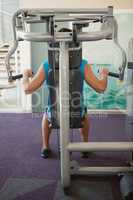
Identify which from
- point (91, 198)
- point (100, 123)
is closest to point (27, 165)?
point (91, 198)

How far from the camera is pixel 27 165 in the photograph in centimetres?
261

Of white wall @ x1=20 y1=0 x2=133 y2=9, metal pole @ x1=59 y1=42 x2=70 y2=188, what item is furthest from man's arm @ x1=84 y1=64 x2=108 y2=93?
white wall @ x1=20 y1=0 x2=133 y2=9

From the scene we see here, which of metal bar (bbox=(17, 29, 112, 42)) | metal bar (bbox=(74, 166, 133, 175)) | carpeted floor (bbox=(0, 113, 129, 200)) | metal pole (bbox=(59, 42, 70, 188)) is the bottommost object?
carpeted floor (bbox=(0, 113, 129, 200))

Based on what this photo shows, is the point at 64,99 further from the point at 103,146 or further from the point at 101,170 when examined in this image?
the point at 101,170

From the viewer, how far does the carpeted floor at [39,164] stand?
7.06ft

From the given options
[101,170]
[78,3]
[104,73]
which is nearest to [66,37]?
[104,73]

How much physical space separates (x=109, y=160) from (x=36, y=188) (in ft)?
2.72

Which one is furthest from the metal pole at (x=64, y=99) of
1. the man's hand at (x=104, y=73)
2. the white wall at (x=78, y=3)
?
the white wall at (x=78, y=3)

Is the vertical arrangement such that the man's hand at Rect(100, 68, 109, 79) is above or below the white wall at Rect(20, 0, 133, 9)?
below

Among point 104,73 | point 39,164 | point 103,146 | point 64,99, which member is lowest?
point 39,164

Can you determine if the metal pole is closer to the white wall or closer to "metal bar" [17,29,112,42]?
"metal bar" [17,29,112,42]

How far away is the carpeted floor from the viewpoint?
2.15 metres

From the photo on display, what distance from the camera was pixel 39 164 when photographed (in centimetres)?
263

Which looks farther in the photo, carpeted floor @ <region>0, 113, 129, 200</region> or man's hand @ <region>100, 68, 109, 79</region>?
man's hand @ <region>100, 68, 109, 79</region>
